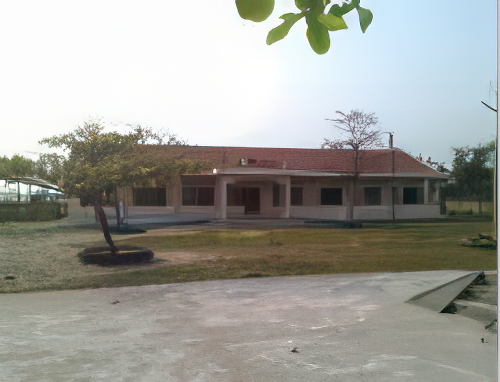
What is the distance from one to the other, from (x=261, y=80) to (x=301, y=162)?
124cm

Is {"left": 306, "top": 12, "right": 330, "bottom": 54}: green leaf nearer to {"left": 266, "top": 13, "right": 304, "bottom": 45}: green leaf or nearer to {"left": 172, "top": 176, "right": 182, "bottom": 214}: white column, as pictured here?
{"left": 266, "top": 13, "right": 304, "bottom": 45}: green leaf

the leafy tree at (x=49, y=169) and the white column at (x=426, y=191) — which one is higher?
the leafy tree at (x=49, y=169)

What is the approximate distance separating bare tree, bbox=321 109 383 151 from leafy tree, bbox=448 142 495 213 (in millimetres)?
1164

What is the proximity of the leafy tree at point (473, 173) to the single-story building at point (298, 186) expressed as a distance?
22cm

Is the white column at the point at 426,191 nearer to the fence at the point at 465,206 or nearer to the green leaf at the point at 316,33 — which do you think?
the fence at the point at 465,206

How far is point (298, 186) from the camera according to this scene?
723 cm

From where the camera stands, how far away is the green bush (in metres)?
6.42

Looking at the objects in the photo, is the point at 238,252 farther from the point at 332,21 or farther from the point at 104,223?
the point at 332,21

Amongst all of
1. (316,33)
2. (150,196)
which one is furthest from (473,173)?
(316,33)

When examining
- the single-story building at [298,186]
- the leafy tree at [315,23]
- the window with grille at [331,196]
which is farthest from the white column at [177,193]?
the leafy tree at [315,23]

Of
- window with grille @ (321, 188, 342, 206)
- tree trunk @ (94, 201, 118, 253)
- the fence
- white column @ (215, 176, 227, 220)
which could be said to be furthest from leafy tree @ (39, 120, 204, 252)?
the fence

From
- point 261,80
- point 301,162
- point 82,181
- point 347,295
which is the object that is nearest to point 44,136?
point 82,181

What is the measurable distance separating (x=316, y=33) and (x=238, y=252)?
5.35 metres

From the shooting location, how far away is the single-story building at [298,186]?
6848mm
